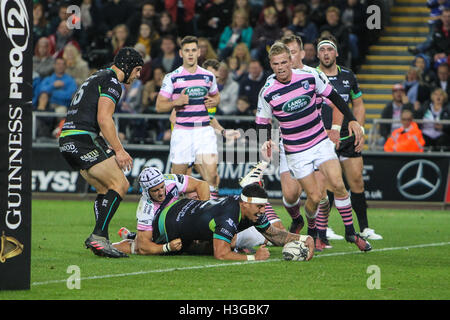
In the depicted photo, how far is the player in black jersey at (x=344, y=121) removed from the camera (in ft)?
41.1

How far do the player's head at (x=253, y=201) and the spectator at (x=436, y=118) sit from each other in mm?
9512

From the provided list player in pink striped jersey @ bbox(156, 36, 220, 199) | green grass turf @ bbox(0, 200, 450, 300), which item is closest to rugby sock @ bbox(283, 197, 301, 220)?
green grass turf @ bbox(0, 200, 450, 300)

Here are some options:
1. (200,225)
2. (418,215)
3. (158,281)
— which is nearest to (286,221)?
(418,215)

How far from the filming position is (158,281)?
868 cm

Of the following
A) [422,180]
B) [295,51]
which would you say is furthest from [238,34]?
[295,51]

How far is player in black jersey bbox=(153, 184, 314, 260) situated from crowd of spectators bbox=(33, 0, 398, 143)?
921 centimetres

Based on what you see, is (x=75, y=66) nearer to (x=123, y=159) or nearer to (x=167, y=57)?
(x=167, y=57)

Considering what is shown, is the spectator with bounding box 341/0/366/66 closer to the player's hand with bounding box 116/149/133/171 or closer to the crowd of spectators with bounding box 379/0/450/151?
the crowd of spectators with bounding box 379/0/450/151

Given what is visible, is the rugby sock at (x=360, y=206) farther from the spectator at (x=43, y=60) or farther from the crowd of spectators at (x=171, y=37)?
the spectator at (x=43, y=60)

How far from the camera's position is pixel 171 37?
21.9 m

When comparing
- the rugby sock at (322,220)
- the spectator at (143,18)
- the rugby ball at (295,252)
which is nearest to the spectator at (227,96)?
the spectator at (143,18)

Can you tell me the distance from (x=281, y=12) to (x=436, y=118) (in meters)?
4.91

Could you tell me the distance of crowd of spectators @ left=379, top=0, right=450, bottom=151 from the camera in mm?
19094
